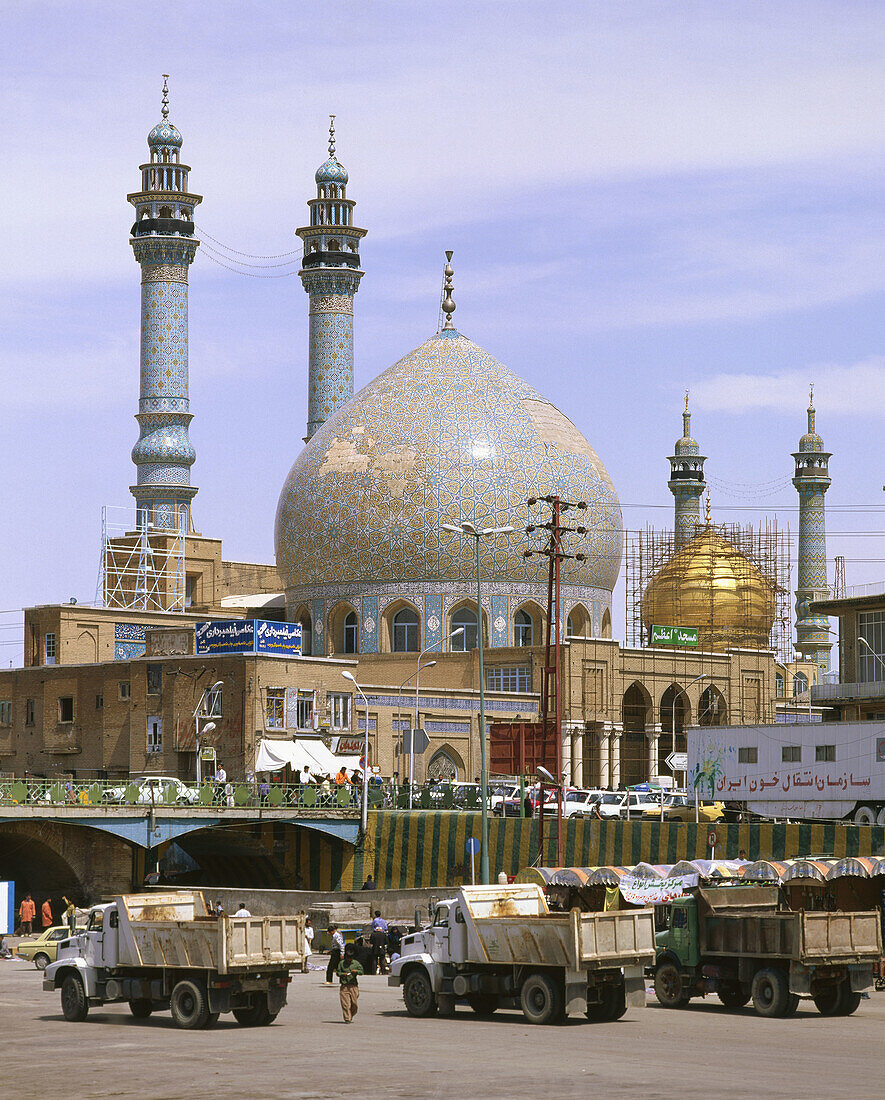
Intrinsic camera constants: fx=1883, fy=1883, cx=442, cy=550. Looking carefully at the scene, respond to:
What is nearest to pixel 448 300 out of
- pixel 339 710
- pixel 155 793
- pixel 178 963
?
pixel 339 710

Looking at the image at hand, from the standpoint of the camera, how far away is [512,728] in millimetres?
57656

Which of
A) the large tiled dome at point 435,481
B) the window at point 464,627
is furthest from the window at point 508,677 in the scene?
the large tiled dome at point 435,481

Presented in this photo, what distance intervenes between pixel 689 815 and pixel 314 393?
39.4m

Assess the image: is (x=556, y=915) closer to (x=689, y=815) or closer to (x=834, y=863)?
(x=834, y=863)

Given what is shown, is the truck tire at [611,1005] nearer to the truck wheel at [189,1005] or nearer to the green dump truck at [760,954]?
the green dump truck at [760,954]

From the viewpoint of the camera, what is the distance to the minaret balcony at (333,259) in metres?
83.9

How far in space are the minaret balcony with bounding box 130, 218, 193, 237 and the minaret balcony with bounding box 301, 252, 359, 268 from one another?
7.08 m

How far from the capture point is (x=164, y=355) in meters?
78.3

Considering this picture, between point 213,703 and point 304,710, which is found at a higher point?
point 213,703

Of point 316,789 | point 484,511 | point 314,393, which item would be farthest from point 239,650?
point 314,393

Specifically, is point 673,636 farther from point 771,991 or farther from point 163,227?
point 771,991

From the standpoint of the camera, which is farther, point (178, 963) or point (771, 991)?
point (771, 991)

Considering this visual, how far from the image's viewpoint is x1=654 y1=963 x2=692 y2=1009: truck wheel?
2625 cm

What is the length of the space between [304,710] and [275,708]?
1.51m
